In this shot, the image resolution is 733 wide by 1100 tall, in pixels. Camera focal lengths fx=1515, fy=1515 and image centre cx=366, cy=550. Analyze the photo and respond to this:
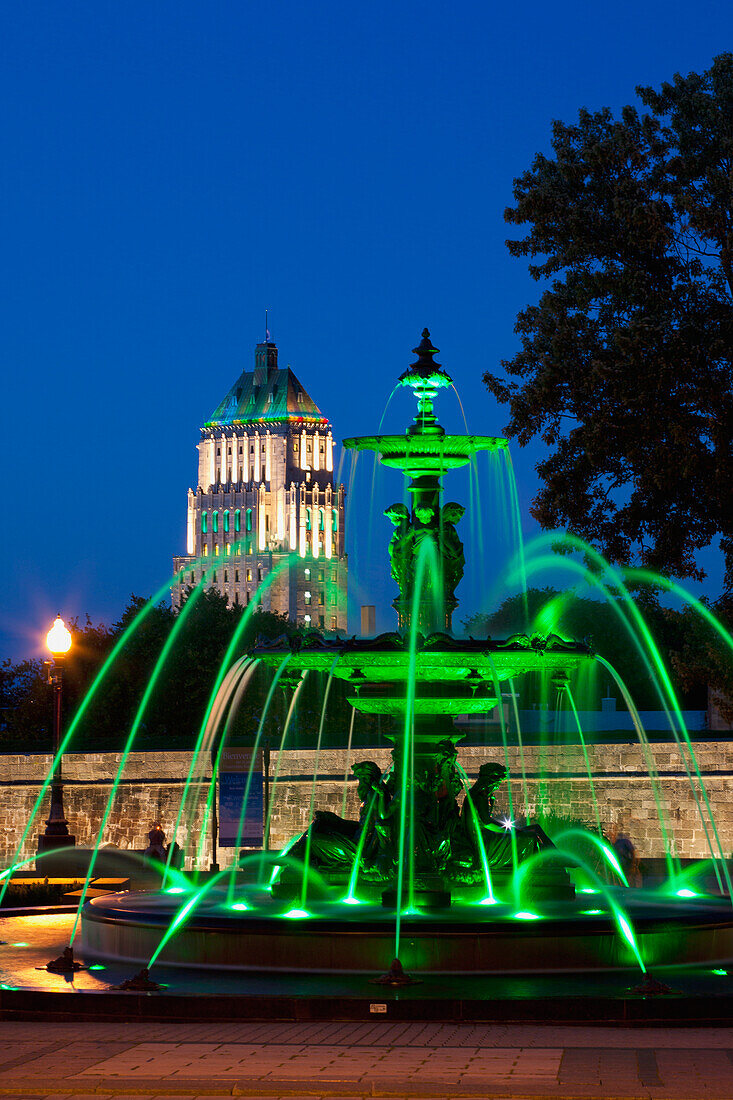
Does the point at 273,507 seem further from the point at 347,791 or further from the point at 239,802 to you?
the point at 347,791

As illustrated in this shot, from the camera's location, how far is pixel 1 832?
37.3m

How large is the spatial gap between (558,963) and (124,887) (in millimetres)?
11516

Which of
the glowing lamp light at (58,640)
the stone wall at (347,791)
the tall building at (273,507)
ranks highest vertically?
the tall building at (273,507)

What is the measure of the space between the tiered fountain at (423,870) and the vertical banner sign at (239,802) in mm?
18371

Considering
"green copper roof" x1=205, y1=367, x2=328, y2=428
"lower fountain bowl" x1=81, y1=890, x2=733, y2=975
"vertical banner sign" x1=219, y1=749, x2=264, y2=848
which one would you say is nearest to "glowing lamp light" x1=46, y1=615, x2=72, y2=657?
"lower fountain bowl" x1=81, y1=890, x2=733, y2=975

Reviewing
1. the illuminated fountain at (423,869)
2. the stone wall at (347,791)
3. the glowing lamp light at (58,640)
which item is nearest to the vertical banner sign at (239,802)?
the stone wall at (347,791)

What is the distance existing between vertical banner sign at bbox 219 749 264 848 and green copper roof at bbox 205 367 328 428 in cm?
14660

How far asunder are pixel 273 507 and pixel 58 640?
158 m

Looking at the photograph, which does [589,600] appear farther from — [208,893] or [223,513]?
[223,513]

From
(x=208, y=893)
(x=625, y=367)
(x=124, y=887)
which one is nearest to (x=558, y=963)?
(x=208, y=893)

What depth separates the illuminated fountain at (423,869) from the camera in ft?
36.9

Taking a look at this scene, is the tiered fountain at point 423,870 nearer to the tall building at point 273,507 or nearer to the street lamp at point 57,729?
the street lamp at point 57,729

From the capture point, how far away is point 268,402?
618ft

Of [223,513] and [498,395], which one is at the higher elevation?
[223,513]
